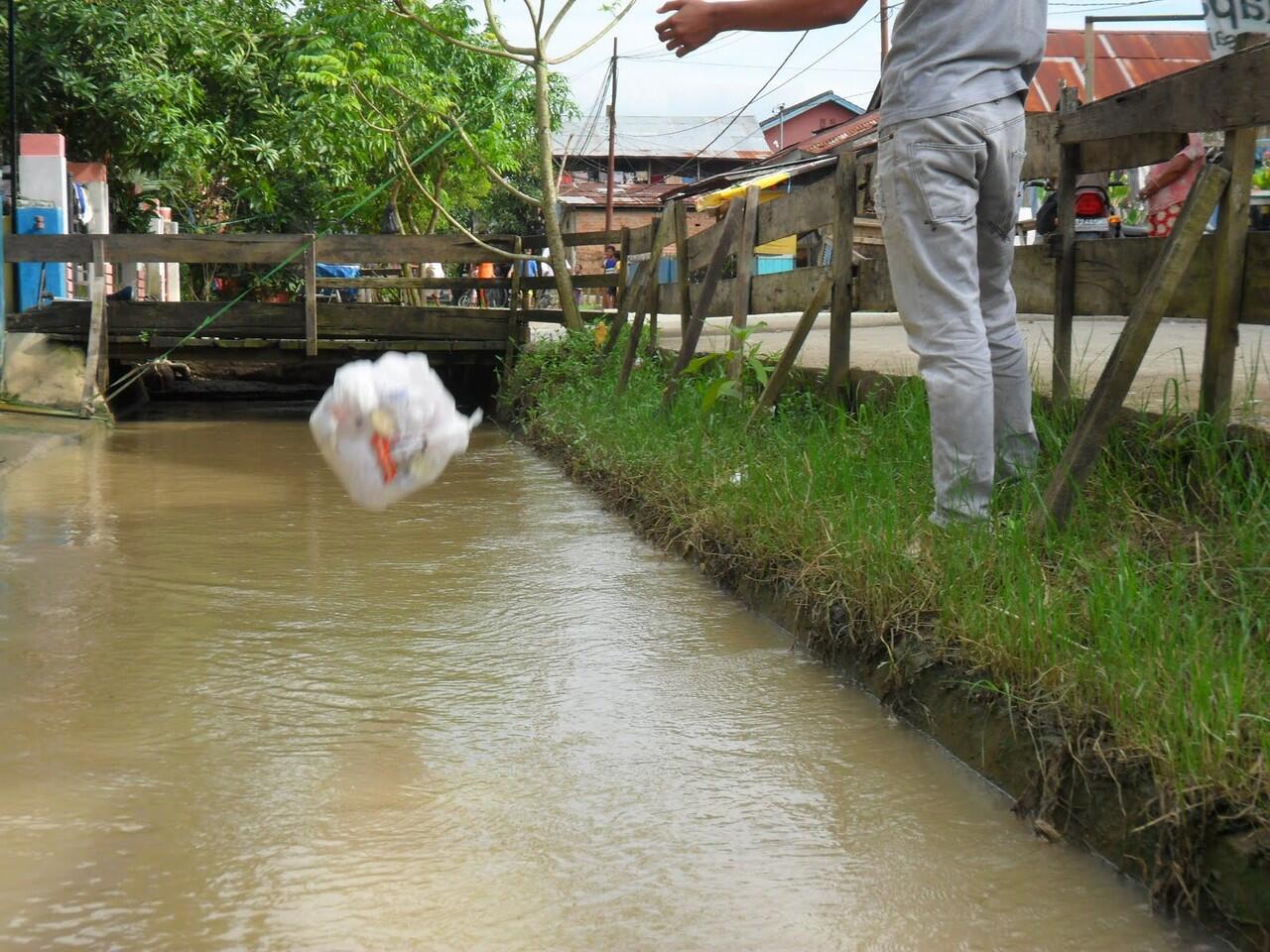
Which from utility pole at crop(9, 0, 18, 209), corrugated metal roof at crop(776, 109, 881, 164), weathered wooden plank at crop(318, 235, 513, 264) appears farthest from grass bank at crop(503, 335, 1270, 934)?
corrugated metal roof at crop(776, 109, 881, 164)

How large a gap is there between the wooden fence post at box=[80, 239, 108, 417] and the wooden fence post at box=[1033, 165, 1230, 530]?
29.3 feet

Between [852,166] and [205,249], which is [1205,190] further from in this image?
[205,249]

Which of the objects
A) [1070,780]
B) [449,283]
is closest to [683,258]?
[449,283]

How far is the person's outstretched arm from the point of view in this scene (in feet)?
11.4

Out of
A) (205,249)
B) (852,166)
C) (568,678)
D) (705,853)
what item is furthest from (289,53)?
(705,853)

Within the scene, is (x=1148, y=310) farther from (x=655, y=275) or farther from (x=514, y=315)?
(x=514, y=315)

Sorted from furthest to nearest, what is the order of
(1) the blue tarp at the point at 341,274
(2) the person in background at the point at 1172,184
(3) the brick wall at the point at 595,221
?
(3) the brick wall at the point at 595,221 → (1) the blue tarp at the point at 341,274 → (2) the person in background at the point at 1172,184

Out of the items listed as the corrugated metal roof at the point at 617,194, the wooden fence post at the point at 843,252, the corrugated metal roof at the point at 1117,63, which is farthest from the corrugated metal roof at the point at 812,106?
the wooden fence post at the point at 843,252

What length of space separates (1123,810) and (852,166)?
384 cm

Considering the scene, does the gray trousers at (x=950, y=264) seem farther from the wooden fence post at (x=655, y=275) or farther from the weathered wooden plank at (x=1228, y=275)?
the wooden fence post at (x=655, y=275)

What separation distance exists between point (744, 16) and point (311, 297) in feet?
26.3

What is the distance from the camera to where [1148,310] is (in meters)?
3.12

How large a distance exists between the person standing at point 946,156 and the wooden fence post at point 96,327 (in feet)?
26.7

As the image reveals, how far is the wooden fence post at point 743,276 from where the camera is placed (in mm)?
6391
